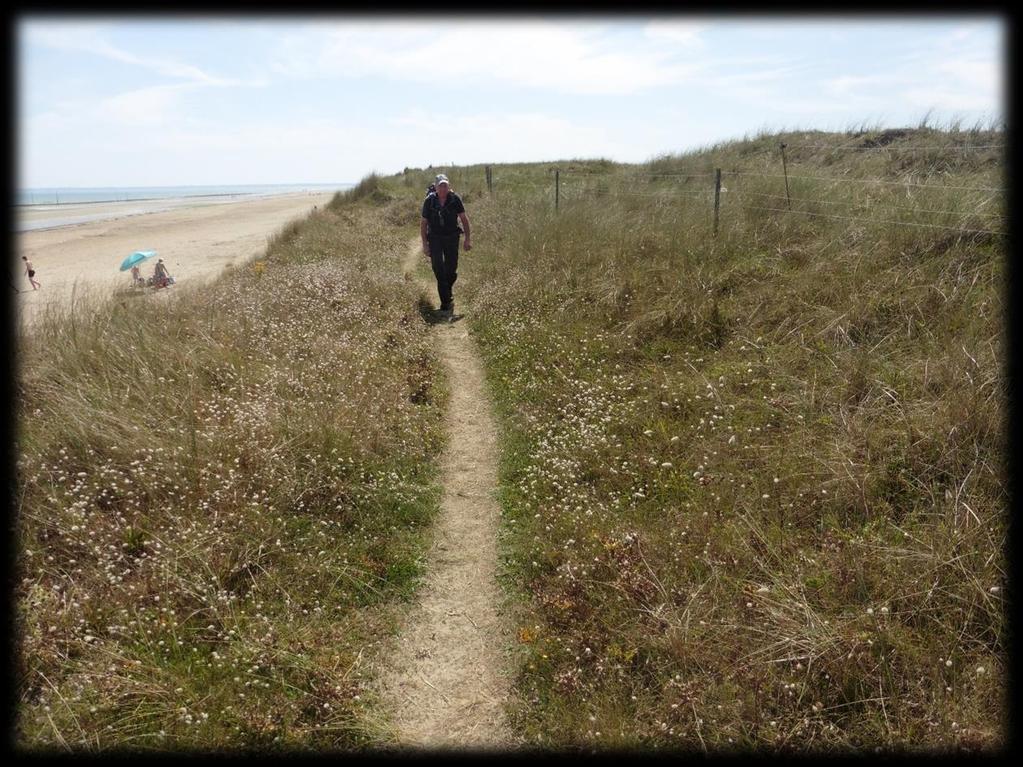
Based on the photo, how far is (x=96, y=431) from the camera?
5203 mm

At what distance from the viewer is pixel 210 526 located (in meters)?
4.50

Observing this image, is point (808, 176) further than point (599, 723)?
Yes

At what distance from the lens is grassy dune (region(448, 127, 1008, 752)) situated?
304 centimetres

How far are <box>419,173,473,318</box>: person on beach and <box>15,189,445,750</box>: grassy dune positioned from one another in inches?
120

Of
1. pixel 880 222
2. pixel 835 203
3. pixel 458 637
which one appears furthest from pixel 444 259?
pixel 458 637

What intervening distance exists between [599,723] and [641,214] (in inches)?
428

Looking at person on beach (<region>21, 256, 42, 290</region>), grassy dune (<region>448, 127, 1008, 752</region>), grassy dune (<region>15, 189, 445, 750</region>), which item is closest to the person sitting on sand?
person on beach (<region>21, 256, 42, 290</region>)

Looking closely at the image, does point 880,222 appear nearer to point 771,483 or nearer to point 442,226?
point 771,483

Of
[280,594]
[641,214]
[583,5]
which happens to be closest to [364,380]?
[280,594]

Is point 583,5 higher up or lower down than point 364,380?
higher up

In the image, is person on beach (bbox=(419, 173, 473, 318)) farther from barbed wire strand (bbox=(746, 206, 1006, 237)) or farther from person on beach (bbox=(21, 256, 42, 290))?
person on beach (bbox=(21, 256, 42, 290))

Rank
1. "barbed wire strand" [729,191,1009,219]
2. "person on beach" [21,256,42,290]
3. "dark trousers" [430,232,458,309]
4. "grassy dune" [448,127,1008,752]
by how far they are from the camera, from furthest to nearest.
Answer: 1. "person on beach" [21,256,42,290]
2. "dark trousers" [430,232,458,309]
3. "barbed wire strand" [729,191,1009,219]
4. "grassy dune" [448,127,1008,752]

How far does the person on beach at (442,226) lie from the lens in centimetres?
1038

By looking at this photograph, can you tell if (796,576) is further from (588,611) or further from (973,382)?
(973,382)
